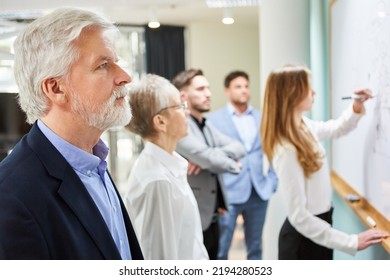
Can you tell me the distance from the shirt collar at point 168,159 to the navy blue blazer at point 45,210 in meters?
0.47

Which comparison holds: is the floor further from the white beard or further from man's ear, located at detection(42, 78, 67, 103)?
man's ear, located at detection(42, 78, 67, 103)

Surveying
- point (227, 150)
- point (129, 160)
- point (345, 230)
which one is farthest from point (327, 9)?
point (129, 160)

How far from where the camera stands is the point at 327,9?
148 cm

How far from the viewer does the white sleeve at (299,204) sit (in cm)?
137

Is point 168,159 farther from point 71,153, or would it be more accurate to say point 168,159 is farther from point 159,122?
point 71,153

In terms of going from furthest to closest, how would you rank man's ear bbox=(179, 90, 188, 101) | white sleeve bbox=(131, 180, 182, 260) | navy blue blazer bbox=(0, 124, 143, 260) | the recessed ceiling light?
man's ear bbox=(179, 90, 188, 101) → the recessed ceiling light → white sleeve bbox=(131, 180, 182, 260) → navy blue blazer bbox=(0, 124, 143, 260)

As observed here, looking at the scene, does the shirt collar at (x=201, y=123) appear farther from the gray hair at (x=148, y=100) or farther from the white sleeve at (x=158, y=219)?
the white sleeve at (x=158, y=219)

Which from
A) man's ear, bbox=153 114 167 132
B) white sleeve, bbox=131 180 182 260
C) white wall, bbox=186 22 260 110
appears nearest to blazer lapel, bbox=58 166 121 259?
white sleeve, bbox=131 180 182 260

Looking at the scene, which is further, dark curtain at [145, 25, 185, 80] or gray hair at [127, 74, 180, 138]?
dark curtain at [145, 25, 185, 80]

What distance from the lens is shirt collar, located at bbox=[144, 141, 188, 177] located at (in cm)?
137

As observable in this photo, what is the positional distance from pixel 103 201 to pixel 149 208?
0.33 metres

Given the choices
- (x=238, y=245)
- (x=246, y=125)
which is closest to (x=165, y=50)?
(x=246, y=125)

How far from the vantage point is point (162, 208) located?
4.31 ft

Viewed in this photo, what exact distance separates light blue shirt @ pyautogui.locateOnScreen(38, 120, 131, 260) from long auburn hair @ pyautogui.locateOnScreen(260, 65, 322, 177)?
0.59m
